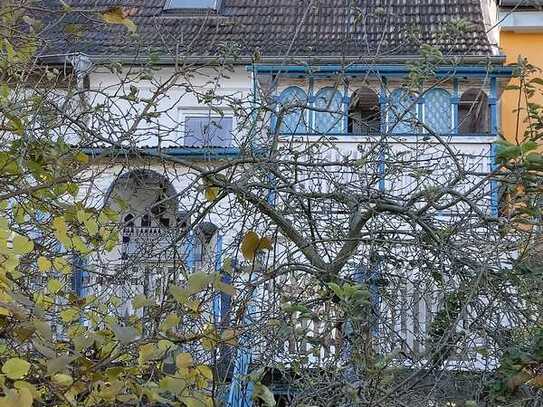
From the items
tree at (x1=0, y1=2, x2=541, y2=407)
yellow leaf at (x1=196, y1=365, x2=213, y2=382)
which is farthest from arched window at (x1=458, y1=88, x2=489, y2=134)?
yellow leaf at (x1=196, y1=365, x2=213, y2=382)

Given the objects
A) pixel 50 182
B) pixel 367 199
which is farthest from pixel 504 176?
pixel 50 182

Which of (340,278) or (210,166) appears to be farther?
(210,166)

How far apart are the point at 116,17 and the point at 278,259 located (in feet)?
6.68

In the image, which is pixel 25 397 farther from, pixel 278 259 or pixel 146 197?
pixel 146 197

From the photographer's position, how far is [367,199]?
16.8ft

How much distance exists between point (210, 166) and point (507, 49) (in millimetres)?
10522

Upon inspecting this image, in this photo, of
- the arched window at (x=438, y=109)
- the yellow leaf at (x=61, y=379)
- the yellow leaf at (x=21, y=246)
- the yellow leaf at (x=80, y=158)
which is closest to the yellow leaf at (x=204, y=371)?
the yellow leaf at (x=61, y=379)

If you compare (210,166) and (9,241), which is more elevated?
(210,166)

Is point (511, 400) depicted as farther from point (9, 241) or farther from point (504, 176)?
point (9, 241)

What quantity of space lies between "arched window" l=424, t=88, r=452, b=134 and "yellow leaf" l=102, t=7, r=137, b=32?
944cm

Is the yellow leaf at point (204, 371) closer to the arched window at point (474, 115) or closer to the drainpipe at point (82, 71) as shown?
the drainpipe at point (82, 71)

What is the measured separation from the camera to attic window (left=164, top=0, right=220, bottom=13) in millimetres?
16219

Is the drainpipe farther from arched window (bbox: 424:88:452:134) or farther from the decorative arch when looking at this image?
arched window (bbox: 424:88:452:134)

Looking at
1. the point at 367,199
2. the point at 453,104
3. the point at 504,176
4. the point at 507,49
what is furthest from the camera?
the point at 507,49
